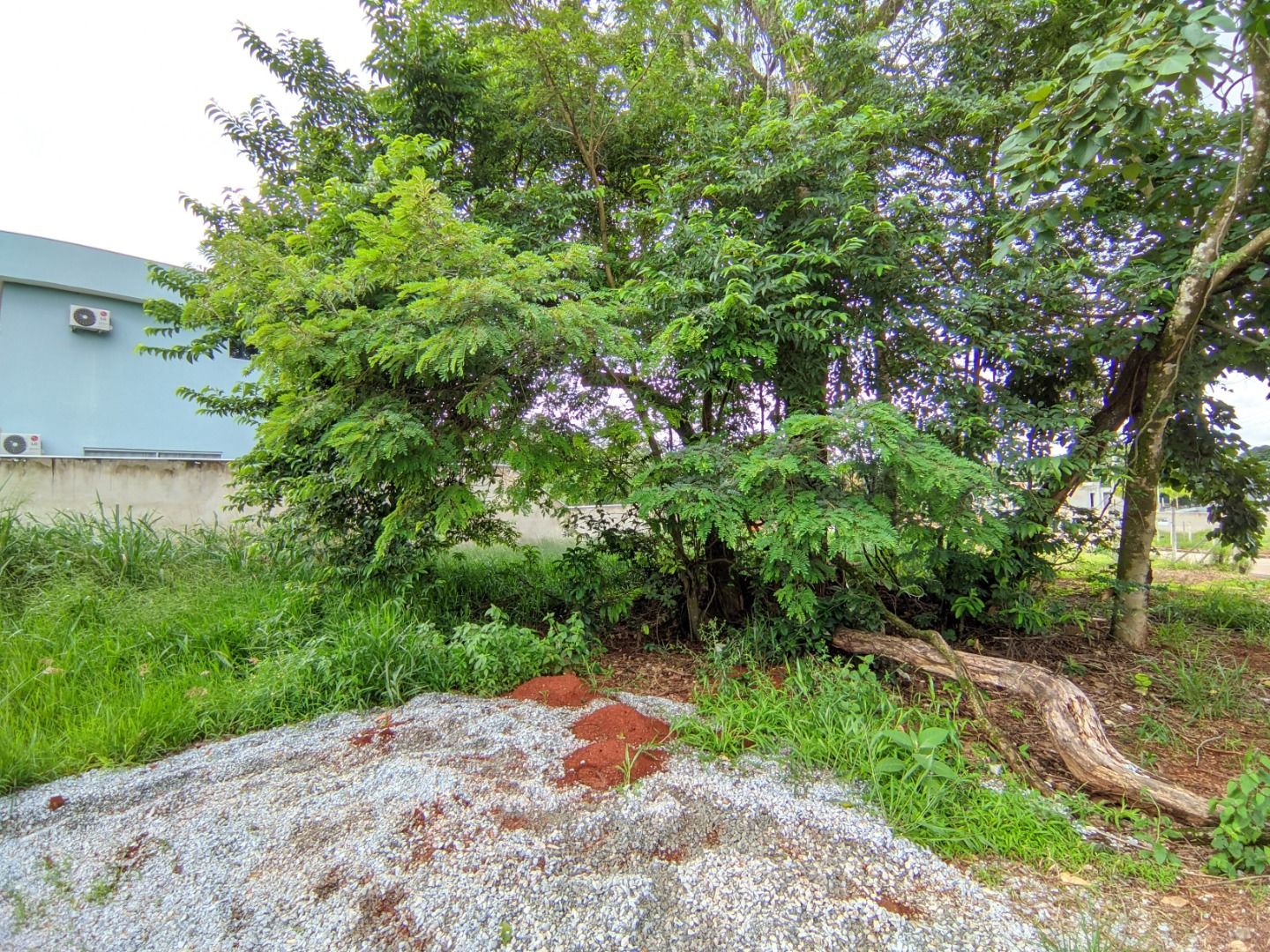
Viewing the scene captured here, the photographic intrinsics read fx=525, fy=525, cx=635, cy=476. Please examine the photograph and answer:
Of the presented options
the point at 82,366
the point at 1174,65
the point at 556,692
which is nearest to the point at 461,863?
the point at 556,692

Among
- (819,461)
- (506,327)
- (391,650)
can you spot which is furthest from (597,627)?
(506,327)

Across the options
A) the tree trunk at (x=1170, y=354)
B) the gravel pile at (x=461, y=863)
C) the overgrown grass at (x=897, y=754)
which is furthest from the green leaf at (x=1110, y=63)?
the gravel pile at (x=461, y=863)

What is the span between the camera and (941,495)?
2.82m

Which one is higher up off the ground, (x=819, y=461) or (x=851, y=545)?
(x=819, y=461)

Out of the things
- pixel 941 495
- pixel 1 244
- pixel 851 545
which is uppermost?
pixel 1 244

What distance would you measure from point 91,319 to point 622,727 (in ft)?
33.0

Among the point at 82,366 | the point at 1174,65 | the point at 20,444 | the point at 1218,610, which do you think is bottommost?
the point at 1218,610

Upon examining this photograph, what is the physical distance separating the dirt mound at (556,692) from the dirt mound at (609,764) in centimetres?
53

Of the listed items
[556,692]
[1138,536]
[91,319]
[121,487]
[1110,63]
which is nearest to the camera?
Answer: [1110,63]

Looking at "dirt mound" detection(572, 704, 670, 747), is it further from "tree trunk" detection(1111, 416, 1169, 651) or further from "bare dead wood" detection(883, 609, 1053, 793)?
A: "tree trunk" detection(1111, 416, 1169, 651)

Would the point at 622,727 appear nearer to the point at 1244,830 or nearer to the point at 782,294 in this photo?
the point at 1244,830

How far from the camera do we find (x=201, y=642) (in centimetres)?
320

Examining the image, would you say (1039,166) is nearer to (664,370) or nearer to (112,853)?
(664,370)

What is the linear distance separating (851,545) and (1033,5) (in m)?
3.78
